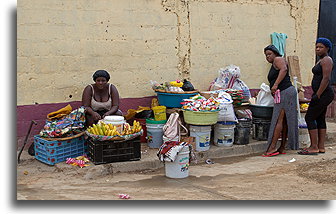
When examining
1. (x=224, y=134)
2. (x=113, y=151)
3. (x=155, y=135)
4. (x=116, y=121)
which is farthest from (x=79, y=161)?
(x=224, y=134)

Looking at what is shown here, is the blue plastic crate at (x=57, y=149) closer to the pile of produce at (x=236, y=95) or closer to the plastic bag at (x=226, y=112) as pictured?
the plastic bag at (x=226, y=112)

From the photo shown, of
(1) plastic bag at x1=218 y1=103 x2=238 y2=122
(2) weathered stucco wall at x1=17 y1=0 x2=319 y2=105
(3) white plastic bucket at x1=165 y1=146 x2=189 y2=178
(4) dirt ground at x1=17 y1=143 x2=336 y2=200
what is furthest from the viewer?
(1) plastic bag at x1=218 y1=103 x2=238 y2=122

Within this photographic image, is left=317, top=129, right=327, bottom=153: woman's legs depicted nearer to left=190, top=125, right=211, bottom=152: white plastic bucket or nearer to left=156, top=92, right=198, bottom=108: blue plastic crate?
left=190, top=125, right=211, bottom=152: white plastic bucket

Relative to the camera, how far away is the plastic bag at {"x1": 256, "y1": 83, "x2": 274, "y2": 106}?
338 inches

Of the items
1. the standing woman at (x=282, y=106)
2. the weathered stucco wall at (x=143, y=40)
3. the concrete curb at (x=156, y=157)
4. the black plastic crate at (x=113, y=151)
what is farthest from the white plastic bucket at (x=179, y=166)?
the weathered stucco wall at (x=143, y=40)

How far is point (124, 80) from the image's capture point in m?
8.52

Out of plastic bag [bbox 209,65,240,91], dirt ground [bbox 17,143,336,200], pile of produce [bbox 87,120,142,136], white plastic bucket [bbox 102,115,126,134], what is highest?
plastic bag [bbox 209,65,240,91]

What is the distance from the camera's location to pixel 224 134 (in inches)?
327

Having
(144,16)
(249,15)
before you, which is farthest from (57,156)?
(249,15)

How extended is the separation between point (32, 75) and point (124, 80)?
1.75 m

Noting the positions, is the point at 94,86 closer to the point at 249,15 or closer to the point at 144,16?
the point at 144,16

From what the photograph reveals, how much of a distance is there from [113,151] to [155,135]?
1.28 m

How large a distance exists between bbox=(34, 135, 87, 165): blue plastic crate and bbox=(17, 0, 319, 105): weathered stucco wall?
92cm

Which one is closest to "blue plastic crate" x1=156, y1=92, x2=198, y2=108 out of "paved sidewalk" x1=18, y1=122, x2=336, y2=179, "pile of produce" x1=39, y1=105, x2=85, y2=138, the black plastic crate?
"paved sidewalk" x1=18, y1=122, x2=336, y2=179
